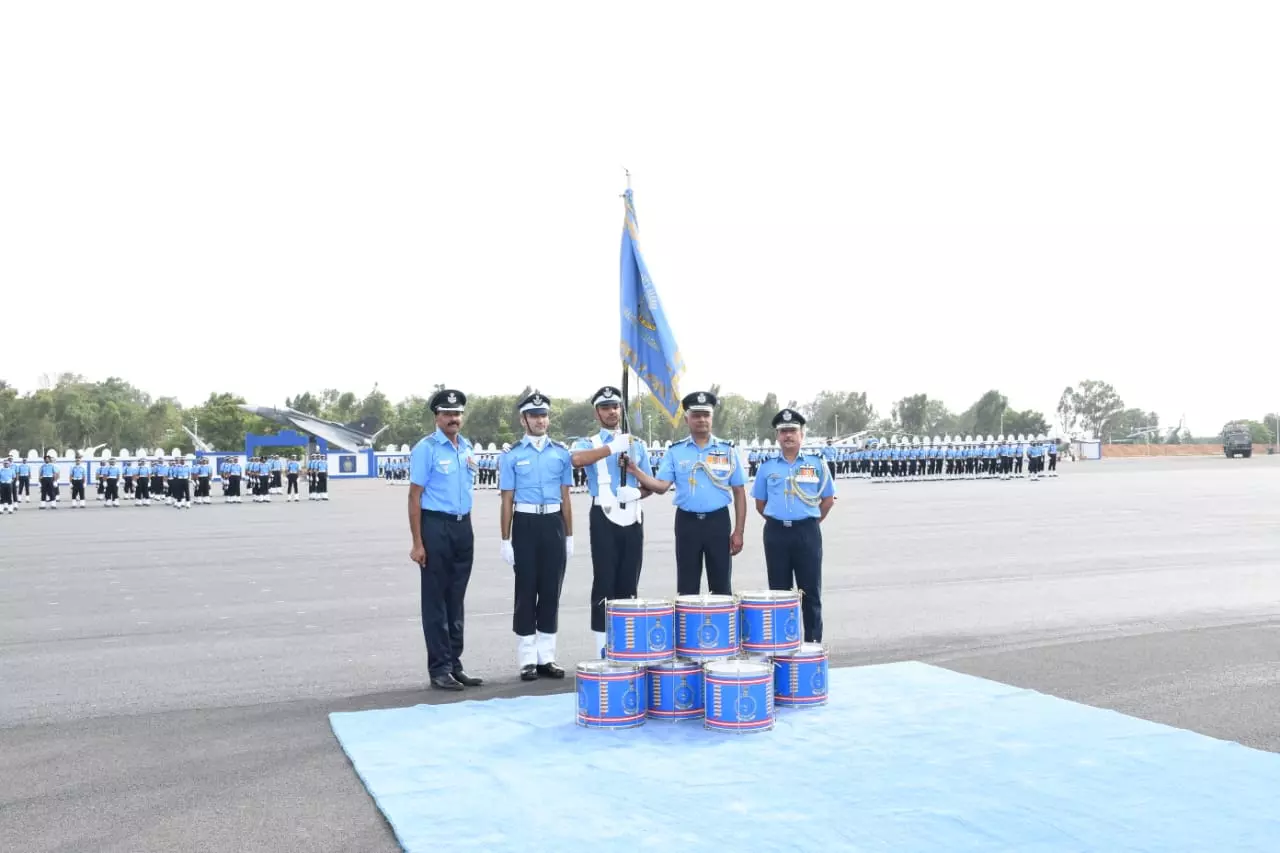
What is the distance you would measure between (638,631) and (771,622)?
37.7 inches

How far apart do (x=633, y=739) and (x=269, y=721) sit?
237 centimetres

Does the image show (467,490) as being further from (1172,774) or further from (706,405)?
(1172,774)

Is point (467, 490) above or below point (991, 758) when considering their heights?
above

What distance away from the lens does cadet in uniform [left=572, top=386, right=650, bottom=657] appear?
26.3 ft

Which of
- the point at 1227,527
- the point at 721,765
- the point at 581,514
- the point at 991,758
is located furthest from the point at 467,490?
the point at 581,514

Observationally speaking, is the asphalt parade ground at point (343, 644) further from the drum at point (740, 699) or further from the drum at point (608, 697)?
the drum at point (740, 699)

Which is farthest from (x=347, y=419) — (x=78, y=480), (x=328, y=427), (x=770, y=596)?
(x=770, y=596)

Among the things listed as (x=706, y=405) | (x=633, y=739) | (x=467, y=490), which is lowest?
(x=633, y=739)

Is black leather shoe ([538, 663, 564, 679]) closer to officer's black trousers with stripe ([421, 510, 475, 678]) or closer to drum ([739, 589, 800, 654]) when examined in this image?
officer's black trousers with stripe ([421, 510, 475, 678])

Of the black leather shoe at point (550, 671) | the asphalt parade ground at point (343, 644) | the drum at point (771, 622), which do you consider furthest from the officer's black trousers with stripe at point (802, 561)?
the black leather shoe at point (550, 671)

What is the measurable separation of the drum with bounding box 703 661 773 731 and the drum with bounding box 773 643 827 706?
0.51 meters

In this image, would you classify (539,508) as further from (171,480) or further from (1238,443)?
(1238,443)

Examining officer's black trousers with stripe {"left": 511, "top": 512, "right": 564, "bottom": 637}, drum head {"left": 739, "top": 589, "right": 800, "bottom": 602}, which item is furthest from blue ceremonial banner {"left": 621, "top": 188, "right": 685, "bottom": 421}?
drum head {"left": 739, "top": 589, "right": 800, "bottom": 602}

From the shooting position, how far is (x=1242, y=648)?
28.4 feet
